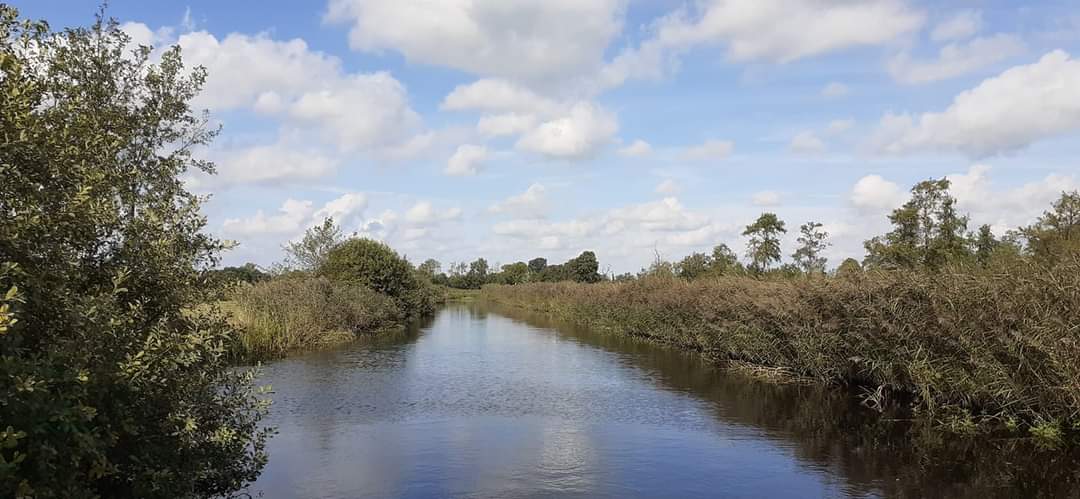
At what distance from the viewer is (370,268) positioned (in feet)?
147

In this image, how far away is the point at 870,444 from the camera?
13391 millimetres

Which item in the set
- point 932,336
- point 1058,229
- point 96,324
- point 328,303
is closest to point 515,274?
point 328,303

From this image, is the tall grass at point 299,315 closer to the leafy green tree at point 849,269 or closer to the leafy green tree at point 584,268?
the leafy green tree at point 849,269

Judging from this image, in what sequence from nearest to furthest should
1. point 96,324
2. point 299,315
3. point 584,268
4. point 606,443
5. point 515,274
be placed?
point 96,324, point 606,443, point 299,315, point 584,268, point 515,274

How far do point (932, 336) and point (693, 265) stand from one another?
28.4 meters

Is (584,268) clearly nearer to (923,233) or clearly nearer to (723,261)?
(723,261)

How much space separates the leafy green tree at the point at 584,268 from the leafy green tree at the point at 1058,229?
66.1 metres

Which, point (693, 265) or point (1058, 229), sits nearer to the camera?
point (1058, 229)

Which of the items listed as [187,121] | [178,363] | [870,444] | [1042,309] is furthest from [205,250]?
[1042,309]

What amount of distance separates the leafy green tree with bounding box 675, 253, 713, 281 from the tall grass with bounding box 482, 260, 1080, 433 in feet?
54.3

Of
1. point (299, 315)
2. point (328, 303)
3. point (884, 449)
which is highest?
point (328, 303)

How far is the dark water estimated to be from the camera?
10648 millimetres

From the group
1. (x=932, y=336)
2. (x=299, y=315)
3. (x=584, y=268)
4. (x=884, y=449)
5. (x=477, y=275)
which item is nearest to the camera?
(x=884, y=449)

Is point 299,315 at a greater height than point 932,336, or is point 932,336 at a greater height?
point 299,315
